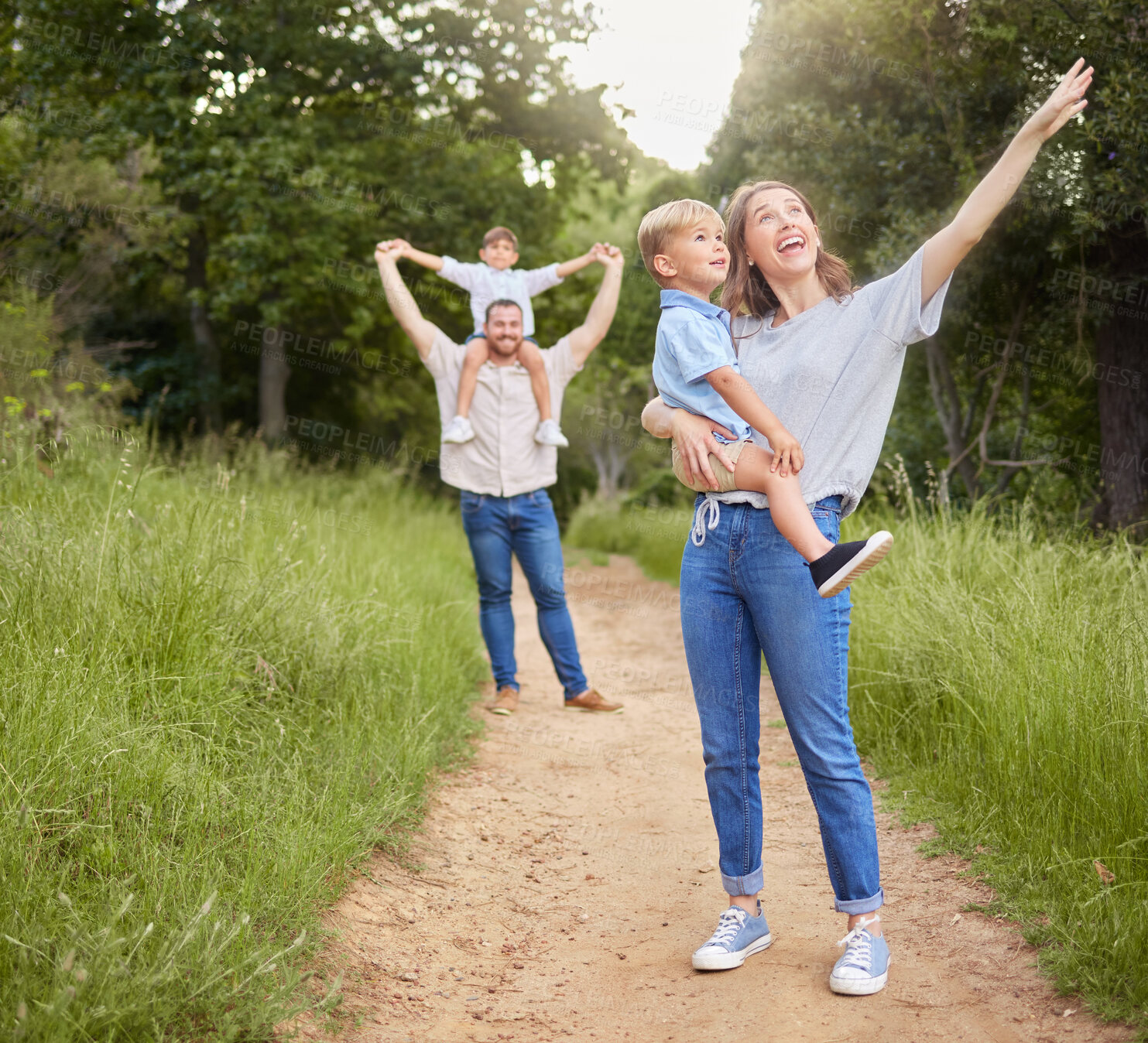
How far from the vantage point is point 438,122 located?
15523 millimetres

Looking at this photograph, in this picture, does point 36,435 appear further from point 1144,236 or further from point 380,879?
point 1144,236

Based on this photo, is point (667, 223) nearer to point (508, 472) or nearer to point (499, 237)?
point (508, 472)

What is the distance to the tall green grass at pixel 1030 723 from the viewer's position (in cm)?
276

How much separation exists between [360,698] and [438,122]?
42.9ft

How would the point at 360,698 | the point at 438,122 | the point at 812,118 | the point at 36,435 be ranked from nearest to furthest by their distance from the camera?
the point at 360,698
the point at 36,435
the point at 812,118
the point at 438,122

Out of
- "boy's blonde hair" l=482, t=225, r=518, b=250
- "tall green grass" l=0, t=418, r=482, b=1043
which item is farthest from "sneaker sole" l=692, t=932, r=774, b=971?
"boy's blonde hair" l=482, t=225, r=518, b=250

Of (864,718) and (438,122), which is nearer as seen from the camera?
(864,718)

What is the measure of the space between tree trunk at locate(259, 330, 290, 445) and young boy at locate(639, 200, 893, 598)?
46.3ft

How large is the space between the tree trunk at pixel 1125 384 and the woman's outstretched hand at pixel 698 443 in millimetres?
6424

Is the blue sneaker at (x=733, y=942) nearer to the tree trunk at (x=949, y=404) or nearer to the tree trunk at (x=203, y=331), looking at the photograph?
the tree trunk at (x=949, y=404)

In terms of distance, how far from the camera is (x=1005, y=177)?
7.67ft

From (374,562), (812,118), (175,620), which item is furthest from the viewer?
(812,118)

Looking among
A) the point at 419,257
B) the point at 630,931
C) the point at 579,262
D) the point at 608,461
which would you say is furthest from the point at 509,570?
the point at 608,461

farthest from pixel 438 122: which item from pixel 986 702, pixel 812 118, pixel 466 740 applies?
pixel 986 702
